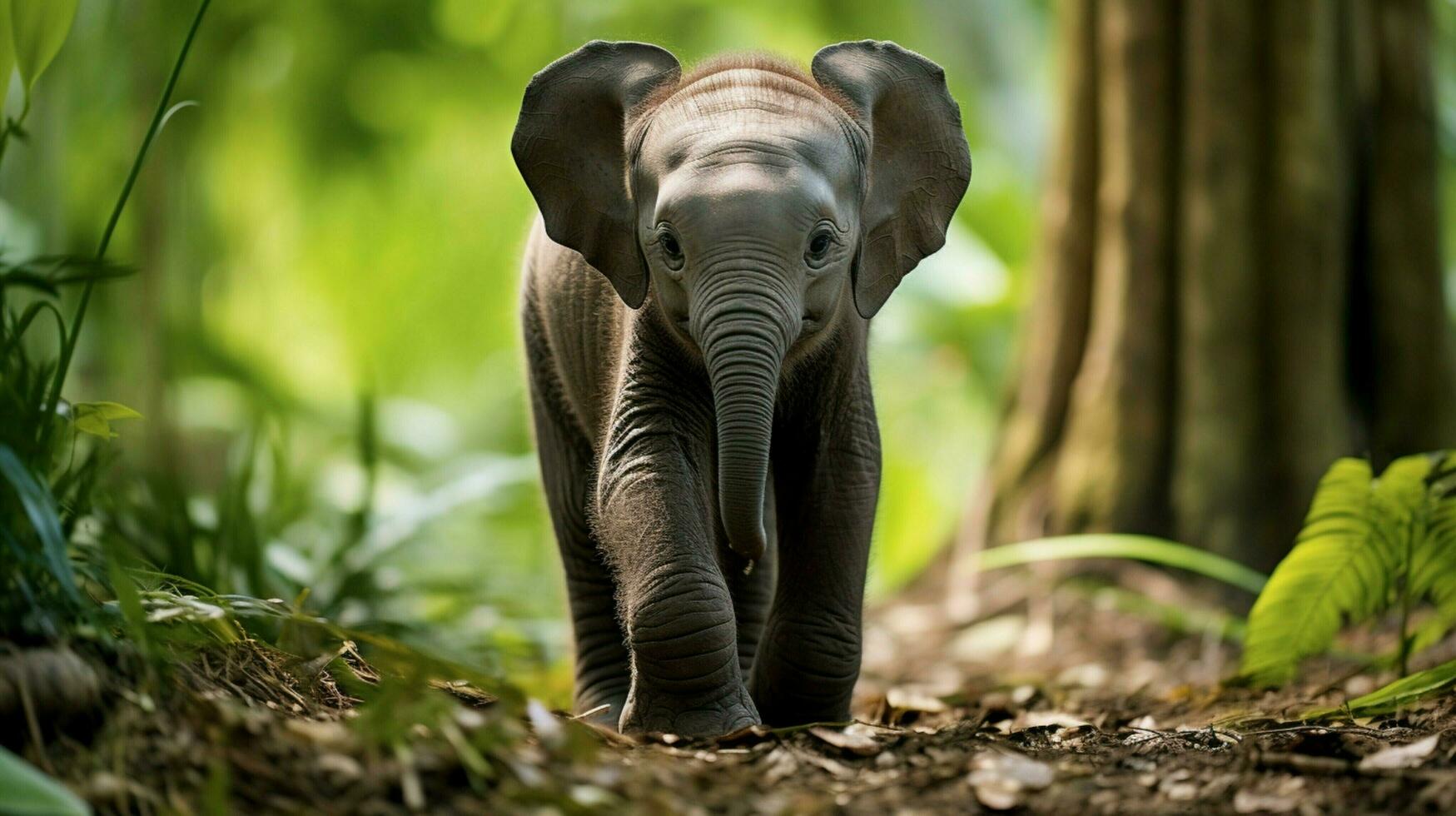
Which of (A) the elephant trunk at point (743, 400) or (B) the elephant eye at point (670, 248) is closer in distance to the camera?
(A) the elephant trunk at point (743, 400)

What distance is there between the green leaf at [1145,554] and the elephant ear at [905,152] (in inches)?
104

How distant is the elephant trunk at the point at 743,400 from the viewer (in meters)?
3.79

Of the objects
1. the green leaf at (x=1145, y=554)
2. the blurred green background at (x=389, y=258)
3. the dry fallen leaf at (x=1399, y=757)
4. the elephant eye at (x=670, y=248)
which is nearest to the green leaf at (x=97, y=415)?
the elephant eye at (x=670, y=248)

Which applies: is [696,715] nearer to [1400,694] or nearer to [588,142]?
[588,142]

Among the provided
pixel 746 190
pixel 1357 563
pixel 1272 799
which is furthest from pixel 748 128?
pixel 1357 563

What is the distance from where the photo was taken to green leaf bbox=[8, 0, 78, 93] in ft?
12.8

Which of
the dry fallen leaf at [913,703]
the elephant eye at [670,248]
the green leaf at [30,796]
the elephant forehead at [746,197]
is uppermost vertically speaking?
the elephant forehead at [746,197]

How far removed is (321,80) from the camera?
17109 millimetres

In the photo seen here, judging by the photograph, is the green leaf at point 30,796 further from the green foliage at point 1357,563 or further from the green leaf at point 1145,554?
the green leaf at point 1145,554

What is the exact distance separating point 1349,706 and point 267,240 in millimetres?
19417

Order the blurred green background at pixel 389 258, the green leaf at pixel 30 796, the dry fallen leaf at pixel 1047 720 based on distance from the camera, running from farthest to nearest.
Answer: the blurred green background at pixel 389 258 < the dry fallen leaf at pixel 1047 720 < the green leaf at pixel 30 796

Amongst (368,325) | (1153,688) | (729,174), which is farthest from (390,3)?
(729,174)

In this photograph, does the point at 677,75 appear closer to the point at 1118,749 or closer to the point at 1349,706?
the point at 1118,749

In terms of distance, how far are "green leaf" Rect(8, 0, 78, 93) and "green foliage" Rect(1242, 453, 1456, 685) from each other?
13.1ft
